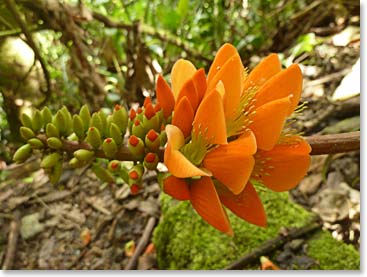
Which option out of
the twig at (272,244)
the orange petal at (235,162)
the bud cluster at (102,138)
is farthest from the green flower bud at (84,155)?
the twig at (272,244)

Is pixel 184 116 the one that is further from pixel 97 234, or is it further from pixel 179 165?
pixel 97 234

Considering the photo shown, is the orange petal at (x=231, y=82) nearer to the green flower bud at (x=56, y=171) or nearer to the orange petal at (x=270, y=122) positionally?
the orange petal at (x=270, y=122)

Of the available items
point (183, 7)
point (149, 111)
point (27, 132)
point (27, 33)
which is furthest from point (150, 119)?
point (183, 7)

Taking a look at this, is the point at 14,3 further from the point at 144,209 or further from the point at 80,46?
the point at 144,209

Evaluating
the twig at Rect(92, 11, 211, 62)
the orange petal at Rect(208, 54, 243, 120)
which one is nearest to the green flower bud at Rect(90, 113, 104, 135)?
the orange petal at Rect(208, 54, 243, 120)

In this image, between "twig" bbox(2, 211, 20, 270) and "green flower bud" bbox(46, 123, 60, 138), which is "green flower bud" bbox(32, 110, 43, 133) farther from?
"twig" bbox(2, 211, 20, 270)
